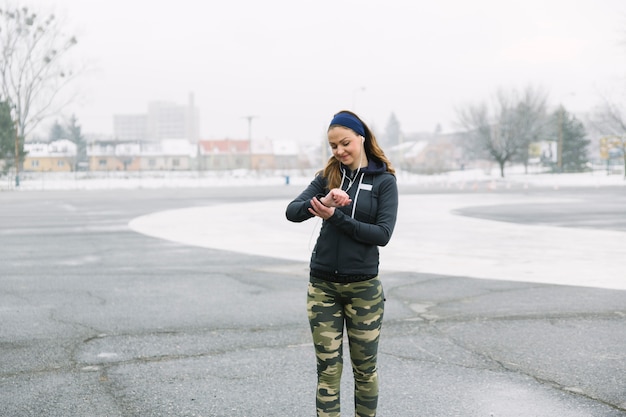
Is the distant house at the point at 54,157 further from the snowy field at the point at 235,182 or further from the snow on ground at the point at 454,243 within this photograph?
the snow on ground at the point at 454,243

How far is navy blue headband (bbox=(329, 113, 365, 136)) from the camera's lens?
10.7 ft

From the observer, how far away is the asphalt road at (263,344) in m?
4.30

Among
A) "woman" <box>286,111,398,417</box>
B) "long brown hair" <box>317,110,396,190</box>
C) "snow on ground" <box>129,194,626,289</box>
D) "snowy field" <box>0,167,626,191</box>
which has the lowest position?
"snow on ground" <box>129,194,626,289</box>

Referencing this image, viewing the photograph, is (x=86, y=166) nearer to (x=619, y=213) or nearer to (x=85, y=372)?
(x=619, y=213)

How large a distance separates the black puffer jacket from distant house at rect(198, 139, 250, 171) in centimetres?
11443

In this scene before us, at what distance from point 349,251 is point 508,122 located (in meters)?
65.5

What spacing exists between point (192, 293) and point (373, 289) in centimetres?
520

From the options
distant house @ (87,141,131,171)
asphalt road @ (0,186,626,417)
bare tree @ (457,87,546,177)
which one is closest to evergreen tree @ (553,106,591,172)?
bare tree @ (457,87,546,177)

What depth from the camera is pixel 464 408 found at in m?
4.19

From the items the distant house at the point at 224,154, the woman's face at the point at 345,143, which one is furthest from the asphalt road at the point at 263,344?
the distant house at the point at 224,154

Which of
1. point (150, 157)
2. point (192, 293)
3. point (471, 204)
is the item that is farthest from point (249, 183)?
point (150, 157)

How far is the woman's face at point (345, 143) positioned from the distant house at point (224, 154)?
114438mm

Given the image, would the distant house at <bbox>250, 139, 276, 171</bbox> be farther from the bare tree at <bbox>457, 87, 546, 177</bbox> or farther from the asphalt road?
the asphalt road

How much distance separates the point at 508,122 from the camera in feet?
214
